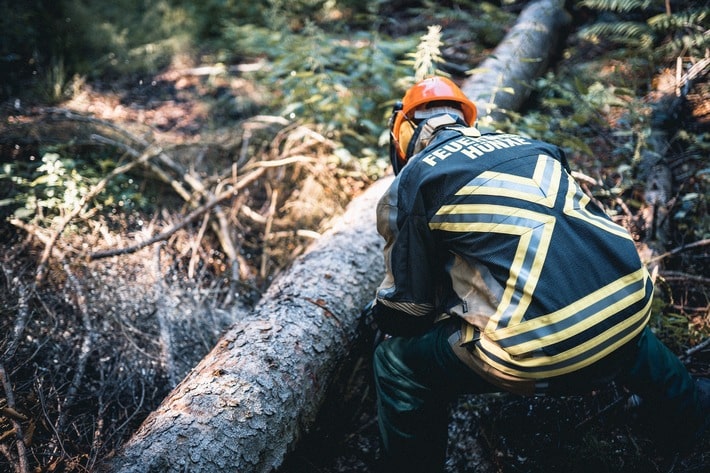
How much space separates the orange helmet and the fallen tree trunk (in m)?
0.77

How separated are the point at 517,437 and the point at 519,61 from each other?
366cm

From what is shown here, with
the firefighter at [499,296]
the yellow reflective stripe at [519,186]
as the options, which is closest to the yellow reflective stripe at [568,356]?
the firefighter at [499,296]

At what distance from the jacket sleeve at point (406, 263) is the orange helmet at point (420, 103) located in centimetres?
47

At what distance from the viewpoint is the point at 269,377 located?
178cm

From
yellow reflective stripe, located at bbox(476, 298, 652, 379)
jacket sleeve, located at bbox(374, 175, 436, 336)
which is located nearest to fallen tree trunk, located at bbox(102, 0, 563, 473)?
jacket sleeve, located at bbox(374, 175, 436, 336)

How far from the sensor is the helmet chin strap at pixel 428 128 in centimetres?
188

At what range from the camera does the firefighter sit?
4.45 feet

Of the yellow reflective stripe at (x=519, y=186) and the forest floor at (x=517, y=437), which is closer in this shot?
the yellow reflective stripe at (x=519, y=186)

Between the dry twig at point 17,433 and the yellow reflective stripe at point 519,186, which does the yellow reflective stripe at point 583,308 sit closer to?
the yellow reflective stripe at point 519,186

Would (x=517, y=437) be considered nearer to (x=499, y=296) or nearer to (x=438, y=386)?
(x=438, y=386)

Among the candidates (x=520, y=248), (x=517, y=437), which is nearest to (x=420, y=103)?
(x=520, y=248)

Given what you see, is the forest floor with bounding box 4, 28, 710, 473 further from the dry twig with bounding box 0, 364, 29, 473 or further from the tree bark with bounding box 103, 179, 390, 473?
the dry twig with bounding box 0, 364, 29, 473

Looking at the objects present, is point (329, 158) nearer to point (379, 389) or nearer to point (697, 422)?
point (379, 389)

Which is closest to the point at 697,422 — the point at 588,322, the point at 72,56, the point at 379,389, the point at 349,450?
the point at 588,322
